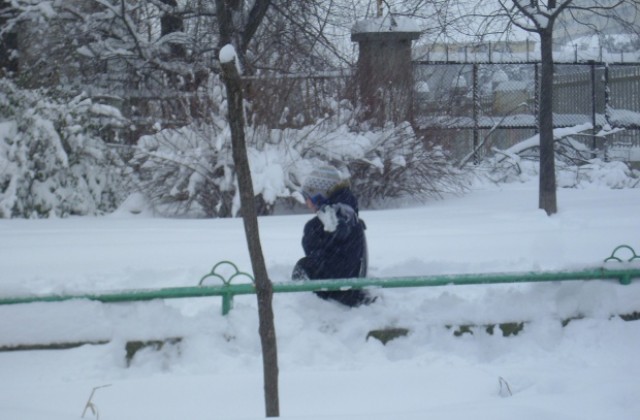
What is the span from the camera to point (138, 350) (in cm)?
535

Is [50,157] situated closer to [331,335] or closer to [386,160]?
[386,160]

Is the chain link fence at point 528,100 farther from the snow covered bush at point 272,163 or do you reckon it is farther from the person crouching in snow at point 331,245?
the person crouching in snow at point 331,245

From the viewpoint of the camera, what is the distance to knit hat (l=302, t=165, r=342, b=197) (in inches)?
228

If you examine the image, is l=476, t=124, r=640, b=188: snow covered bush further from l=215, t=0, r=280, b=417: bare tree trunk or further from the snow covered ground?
→ l=215, t=0, r=280, b=417: bare tree trunk

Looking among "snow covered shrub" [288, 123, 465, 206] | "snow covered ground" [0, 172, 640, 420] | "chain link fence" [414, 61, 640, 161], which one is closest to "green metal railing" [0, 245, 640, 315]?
"snow covered ground" [0, 172, 640, 420]

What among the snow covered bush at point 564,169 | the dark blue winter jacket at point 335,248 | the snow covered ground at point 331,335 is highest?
the snow covered bush at point 564,169

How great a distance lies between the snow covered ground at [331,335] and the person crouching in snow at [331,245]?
138 millimetres

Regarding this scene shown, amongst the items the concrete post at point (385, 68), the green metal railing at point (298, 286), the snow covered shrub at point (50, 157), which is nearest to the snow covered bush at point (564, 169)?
the concrete post at point (385, 68)

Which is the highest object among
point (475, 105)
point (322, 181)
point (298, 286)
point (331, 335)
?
point (475, 105)

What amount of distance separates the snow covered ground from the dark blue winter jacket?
0.76 ft

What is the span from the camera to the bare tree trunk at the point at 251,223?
11.3ft

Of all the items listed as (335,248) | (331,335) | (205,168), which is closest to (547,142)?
(205,168)

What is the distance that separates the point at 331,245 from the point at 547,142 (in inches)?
169

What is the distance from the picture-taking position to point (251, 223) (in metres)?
3.46
